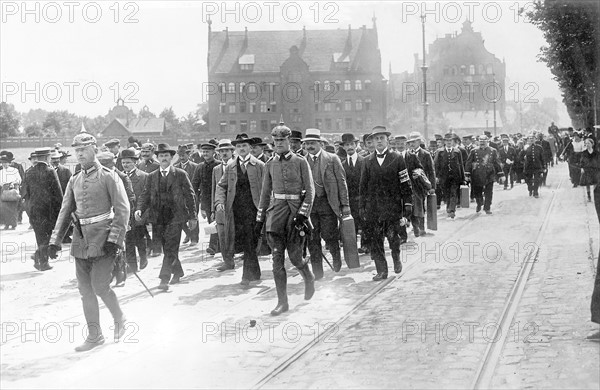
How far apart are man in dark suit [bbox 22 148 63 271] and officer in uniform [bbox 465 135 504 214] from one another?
11.7 m

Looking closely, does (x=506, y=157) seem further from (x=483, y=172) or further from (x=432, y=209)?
(x=432, y=209)

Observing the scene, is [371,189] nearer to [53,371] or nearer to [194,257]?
[194,257]

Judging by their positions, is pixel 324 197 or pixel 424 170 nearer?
pixel 324 197

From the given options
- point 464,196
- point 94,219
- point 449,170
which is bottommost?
point 464,196

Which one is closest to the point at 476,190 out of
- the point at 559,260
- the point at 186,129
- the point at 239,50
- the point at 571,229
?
the point at 571,229

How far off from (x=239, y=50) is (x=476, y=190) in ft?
205

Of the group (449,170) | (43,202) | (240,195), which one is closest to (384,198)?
(240,195)

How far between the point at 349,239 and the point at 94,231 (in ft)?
12.4

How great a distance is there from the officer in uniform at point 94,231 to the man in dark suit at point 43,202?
4576 millimetres

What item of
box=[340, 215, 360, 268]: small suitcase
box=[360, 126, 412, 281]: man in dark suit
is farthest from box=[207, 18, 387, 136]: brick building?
box=[340, 215, 360, 268]: small suitcase

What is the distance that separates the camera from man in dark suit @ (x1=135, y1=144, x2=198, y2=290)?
34.4 ft

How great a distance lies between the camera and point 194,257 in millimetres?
13750

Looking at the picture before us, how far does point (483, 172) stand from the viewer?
2027cm

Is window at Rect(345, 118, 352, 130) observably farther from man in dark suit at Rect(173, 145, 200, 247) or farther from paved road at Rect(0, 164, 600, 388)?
paved road at Rect(0, 164, 600, 388)
